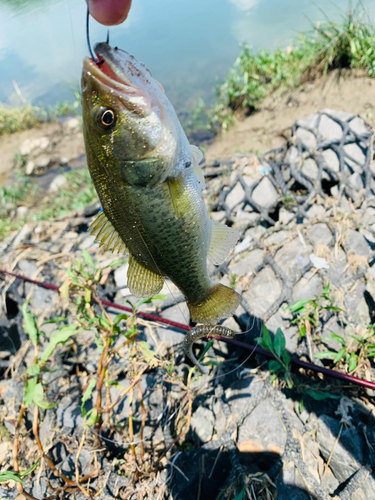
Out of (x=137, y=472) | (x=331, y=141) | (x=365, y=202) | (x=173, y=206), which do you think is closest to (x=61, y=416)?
(x=137, y=472)

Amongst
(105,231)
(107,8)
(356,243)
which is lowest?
(356,243)

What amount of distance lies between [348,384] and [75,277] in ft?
8.14

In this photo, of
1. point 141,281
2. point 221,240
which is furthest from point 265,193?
point 141,281

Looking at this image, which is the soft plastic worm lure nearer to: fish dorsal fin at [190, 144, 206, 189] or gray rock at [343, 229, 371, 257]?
fish dorsal fin at [190, 144, 206, 189]

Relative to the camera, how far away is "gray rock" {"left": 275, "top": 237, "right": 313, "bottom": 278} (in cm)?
343

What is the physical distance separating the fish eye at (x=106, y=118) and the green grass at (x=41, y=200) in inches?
212

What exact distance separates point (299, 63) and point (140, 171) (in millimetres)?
7503

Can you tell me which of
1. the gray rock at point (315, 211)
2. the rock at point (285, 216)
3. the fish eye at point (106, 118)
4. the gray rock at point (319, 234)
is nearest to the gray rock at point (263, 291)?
the gray rock at point (319, 234)

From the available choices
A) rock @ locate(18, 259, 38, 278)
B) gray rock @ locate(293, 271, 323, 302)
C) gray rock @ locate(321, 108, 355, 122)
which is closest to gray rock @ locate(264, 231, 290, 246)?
gray rock @ locate(293, 271, 323, 302)

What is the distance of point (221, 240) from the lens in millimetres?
1898

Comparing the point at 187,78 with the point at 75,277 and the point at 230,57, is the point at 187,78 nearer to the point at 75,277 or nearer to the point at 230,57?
the point at 230,57

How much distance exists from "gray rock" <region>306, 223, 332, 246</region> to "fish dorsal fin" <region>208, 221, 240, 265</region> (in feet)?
6.59

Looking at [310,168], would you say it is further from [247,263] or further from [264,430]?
[264,430]

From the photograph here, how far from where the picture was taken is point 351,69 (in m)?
6.43
